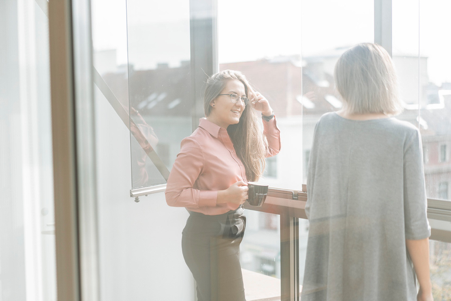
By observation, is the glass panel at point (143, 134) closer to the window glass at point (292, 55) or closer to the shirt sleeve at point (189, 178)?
the shirt sleeve at point (189, 178)

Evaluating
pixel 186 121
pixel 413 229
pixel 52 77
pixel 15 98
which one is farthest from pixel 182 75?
pixel 413 229

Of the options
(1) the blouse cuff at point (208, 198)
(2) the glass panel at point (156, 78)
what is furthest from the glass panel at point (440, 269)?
(2) the glass panel at point (156, 78)

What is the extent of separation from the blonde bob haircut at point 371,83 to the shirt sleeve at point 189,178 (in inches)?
20.1

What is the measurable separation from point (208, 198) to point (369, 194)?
0.52m

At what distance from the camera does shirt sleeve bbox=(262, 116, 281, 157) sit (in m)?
1.15

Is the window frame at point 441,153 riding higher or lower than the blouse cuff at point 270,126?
lower

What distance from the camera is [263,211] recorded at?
3.92ft

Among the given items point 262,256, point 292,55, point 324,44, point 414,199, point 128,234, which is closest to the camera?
point 414,199

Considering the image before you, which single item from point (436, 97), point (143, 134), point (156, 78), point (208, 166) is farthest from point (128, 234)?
point (436, 97)

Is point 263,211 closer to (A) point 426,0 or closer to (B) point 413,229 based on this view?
(B) point 413,229

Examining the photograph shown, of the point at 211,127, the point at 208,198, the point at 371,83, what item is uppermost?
the point at 371,83

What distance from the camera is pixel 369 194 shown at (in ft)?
2.77

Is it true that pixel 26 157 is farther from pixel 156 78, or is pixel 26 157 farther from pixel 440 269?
pixel 440 269

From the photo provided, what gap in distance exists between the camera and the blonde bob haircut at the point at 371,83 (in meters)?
0.85
